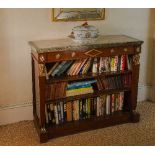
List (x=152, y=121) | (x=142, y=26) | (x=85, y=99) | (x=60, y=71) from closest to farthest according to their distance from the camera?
(x=60, y=71)
(x=85, y=99)
(x=152, y=121)
(x=142, y=26)

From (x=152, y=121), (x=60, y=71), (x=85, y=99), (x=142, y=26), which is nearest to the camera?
(x=60, y=71)

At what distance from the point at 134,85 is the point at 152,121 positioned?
1.57ft

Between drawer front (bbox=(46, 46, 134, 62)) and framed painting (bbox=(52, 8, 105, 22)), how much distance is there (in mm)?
471

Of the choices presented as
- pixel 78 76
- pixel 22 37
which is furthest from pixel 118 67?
pixel 22 37

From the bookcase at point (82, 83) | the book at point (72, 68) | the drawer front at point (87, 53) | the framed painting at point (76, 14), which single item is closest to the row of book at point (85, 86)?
the bookcase at point (82, 83)

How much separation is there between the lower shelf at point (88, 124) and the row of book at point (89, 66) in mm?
493

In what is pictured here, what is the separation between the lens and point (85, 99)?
2264 mm

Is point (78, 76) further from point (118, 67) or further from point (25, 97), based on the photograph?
point (25, 97)

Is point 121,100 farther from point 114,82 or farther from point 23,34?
point 23,34

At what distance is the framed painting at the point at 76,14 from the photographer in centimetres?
223

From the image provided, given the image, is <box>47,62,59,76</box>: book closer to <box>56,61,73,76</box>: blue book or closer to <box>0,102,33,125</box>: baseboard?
<box>56,61,73,76</box>: blue book

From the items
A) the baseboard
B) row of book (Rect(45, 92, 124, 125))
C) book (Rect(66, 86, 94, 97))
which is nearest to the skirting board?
the baseboard

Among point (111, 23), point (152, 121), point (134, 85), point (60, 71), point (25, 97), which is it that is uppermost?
point (111, 23)

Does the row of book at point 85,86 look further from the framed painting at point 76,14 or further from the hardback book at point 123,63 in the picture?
the framed painting at point 76,14
